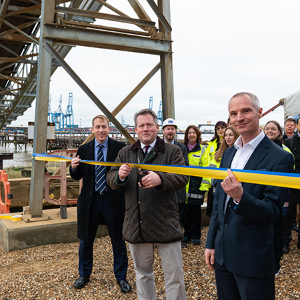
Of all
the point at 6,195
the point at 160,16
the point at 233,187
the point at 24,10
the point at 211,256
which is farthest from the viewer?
the point at 24,10

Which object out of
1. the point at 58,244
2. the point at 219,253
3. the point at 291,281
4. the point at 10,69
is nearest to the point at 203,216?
the point at 291,281

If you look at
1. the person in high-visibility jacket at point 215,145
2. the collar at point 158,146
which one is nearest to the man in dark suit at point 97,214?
the collar at point 158,146

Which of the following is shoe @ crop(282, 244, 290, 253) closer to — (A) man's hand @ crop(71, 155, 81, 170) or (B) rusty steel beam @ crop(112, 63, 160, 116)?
(A) man's hand @ crop(71, 155, 81, 170)

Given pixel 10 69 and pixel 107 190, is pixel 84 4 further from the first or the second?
pixel 10 69

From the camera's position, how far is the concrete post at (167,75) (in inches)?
208

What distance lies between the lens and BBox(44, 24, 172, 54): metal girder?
182 inches

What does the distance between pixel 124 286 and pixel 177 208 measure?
1.37 meters

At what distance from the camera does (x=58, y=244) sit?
4.67m

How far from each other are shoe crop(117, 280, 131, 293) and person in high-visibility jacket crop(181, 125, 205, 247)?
1672mm

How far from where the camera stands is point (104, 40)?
4.84m

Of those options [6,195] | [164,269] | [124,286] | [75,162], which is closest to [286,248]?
[124,286]

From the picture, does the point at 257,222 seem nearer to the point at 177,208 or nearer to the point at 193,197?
the point at 177,208

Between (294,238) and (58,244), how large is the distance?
14.1 feet

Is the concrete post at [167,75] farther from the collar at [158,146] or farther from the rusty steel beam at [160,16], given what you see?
the collar at [158,146]
